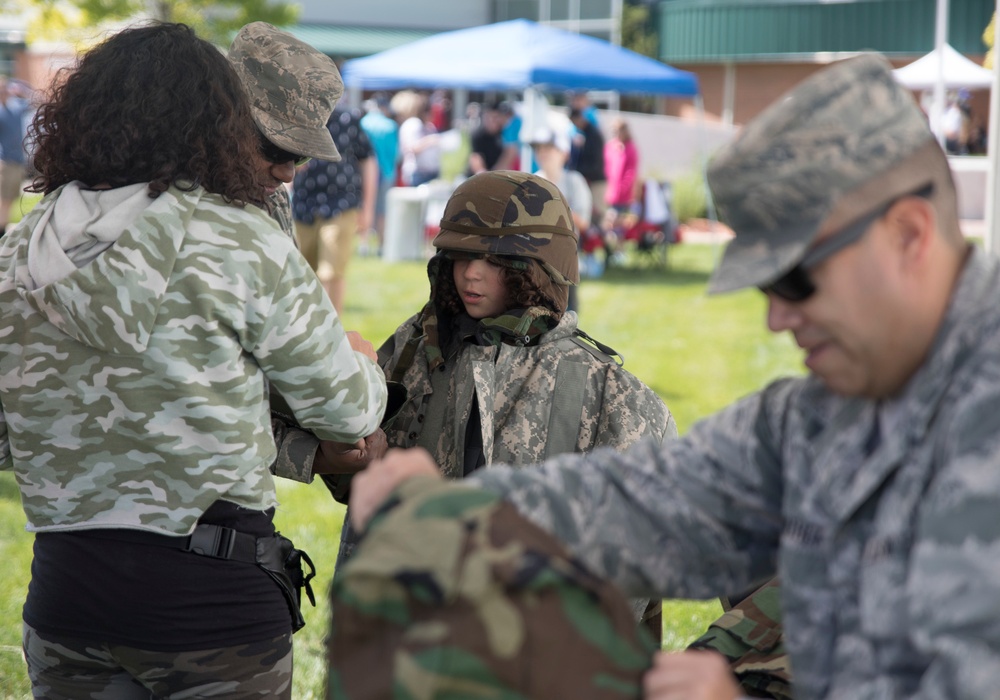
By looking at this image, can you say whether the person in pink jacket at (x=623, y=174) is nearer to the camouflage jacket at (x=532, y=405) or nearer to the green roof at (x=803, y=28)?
the green roof at (x=803, y=28)

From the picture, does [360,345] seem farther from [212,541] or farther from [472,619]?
[472,619]

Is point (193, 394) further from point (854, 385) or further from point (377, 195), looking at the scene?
point (377, 195)

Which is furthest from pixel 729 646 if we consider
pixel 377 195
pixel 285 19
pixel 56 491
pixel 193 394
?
pixel 285 19

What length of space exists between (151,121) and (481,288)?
1.13 metres

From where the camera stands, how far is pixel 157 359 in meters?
2.24

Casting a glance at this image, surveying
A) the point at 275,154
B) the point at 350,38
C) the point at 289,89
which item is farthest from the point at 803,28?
the point at 275,154

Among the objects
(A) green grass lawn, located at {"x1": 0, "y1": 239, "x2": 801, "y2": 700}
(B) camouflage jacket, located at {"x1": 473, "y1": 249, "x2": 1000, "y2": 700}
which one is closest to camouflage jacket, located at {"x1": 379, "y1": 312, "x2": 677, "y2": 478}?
(B) camouflage jacket, located at {"x1": 473, "y1": 249, "x2": 1000, "y2": 700}

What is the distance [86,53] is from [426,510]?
1.50 metres

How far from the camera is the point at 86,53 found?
2416 millimetres

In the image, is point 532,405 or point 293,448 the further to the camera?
point 532,405

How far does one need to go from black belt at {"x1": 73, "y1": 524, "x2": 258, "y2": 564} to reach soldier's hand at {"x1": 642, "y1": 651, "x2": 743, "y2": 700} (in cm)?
119

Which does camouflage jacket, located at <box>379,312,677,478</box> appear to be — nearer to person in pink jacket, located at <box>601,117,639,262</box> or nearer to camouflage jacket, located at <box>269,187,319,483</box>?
camouflage jacket, located at <box>269,187,319,483</box>

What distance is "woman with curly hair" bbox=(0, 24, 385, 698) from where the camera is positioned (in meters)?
2.23

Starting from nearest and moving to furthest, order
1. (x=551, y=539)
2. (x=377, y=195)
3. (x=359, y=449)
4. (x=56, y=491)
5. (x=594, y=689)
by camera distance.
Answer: (x=594, y=689) < (x=551, y=539) < (x=56, y=491) < (x=359, y=449) < (x=377, y=195)
